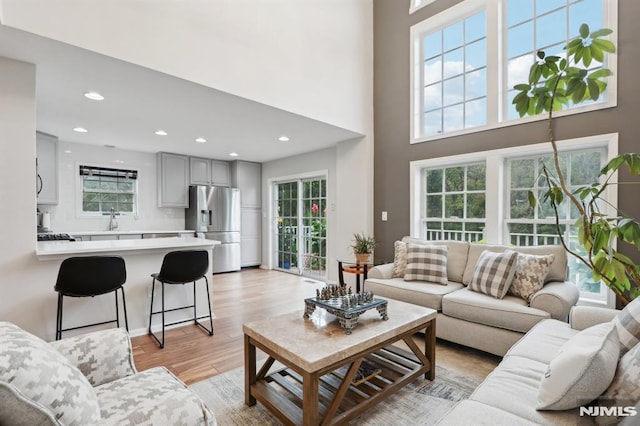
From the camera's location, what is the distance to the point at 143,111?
3564mm

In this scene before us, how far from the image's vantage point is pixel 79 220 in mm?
5246

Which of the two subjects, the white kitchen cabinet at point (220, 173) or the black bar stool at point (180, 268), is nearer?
the black bar stool at point (180, 268)

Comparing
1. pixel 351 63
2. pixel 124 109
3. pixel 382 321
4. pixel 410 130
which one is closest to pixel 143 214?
pixel 124 109

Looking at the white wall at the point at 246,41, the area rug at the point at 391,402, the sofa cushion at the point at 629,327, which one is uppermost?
the white wall at the point at 246,41

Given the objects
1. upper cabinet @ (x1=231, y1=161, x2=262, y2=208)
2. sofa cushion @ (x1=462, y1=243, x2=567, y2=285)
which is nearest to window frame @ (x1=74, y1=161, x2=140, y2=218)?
upper cabinet @ (x1=231, y1=161, x2=262, y2=208)

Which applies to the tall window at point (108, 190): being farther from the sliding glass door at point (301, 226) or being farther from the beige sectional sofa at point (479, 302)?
the beige sectional sofa at point (479, 302)

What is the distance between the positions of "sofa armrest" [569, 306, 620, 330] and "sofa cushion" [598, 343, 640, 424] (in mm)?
1011

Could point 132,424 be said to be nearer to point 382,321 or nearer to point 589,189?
point 382,321

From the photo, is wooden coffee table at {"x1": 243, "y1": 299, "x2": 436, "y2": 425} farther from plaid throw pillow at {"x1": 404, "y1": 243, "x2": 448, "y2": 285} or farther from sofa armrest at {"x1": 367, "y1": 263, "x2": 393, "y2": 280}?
sofa armrest at {"x1": 367, "y1": 263, "x2": 393, "y2": 280}

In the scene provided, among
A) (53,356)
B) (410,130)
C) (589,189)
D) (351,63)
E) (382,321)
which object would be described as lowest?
(382,321)

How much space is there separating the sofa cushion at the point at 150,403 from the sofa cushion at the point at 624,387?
56.2 inches

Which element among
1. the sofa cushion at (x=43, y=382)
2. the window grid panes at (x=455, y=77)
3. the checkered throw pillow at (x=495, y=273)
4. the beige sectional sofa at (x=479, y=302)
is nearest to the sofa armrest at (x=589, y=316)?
the beige sectional sofa at (x=479, y=302)

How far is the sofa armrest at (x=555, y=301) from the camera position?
2.38m

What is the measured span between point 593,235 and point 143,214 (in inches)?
254
